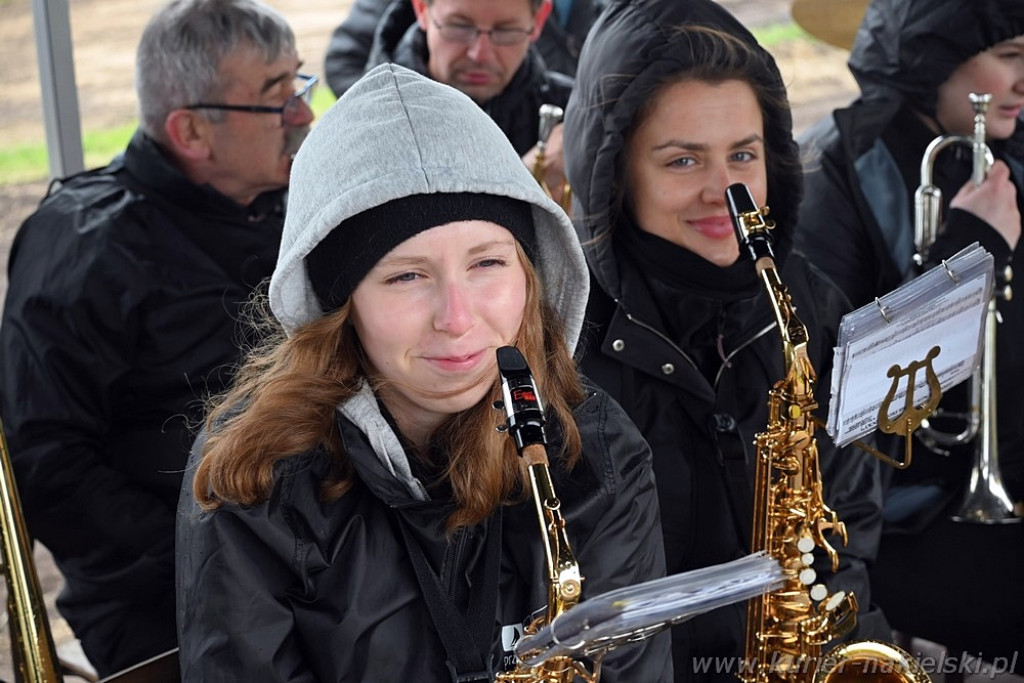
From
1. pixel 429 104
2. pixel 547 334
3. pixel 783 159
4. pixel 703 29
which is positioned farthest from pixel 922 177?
pixel 429 104

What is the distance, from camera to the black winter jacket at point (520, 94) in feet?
11.7

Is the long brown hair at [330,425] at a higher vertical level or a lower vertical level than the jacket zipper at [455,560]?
higher

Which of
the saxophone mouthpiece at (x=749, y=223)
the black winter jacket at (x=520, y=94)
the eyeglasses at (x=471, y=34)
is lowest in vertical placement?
the saxophone mouthpiece at (x=749, y=223)

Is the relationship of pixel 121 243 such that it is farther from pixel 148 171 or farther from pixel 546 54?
pixel 546 54

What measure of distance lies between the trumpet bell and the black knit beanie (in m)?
0.71

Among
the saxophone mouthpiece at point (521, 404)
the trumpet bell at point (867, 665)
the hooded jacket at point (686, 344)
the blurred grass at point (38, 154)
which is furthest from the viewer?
the blurred grass at point (38, 154)

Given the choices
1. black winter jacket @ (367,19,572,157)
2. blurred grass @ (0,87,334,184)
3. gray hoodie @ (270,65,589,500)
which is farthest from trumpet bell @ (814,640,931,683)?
blurred grass @ (0,87,334,184)

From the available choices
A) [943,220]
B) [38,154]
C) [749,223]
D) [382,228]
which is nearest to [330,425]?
[382,228]

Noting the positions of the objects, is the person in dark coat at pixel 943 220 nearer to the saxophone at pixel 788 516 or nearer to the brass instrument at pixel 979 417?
the brass instrument at pixel 979 417

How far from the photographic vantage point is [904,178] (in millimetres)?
2977

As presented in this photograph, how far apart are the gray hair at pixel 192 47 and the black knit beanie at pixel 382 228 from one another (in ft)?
4.09

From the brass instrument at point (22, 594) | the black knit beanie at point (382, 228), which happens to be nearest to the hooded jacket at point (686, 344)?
the black knit beanie at point (382, 228)

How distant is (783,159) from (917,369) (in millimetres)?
889

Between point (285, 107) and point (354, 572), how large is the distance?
154cm
